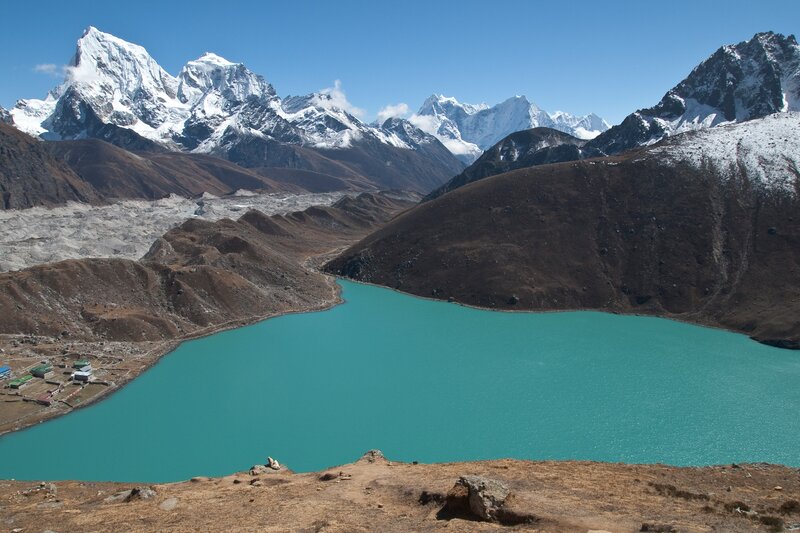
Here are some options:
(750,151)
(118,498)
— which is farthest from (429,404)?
(750,151)

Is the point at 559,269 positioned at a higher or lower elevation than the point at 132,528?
higher

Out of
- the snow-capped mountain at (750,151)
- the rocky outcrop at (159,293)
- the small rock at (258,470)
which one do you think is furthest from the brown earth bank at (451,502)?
the snow-capped mountain at (750,151)

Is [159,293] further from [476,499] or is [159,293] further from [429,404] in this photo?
[476,499]

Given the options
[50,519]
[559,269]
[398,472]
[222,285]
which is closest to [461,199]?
[559,269]

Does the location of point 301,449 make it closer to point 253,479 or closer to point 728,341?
point 253,479

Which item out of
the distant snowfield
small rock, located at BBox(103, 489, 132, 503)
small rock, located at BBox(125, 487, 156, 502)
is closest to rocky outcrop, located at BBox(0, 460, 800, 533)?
small rock, located at BBox(103, 489, 132, 503)

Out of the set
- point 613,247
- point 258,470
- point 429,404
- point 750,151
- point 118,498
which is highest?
point 750,151
